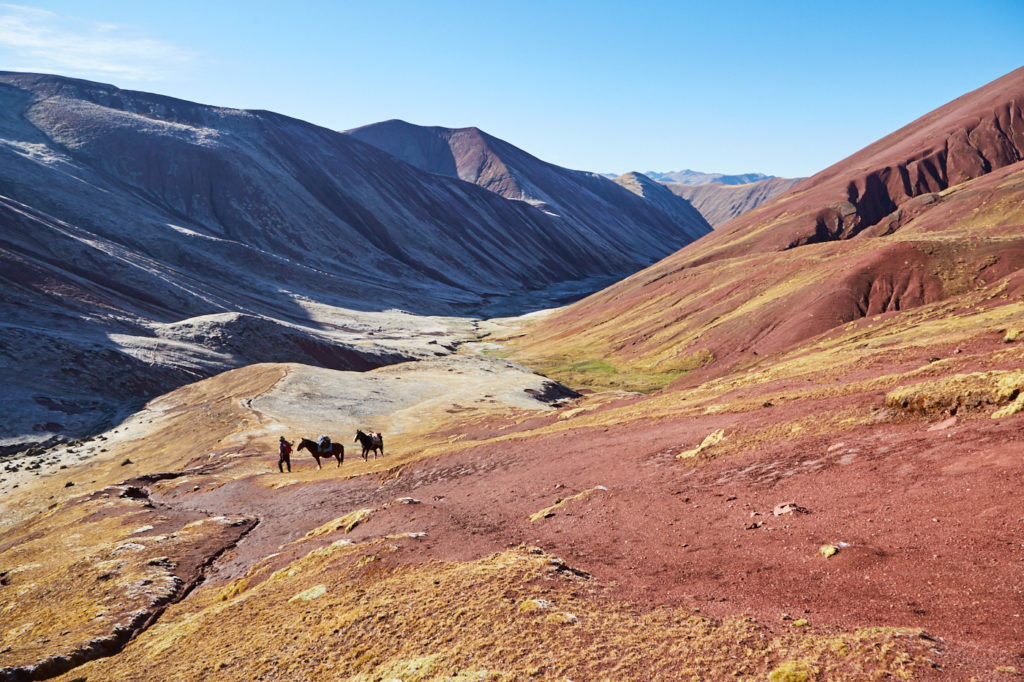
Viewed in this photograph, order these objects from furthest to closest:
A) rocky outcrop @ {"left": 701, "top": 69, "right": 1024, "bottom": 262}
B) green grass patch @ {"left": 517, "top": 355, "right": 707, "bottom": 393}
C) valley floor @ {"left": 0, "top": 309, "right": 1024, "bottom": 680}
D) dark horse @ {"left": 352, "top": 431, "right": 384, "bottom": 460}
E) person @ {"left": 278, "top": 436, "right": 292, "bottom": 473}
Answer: rocky outcrop @ {"left": 701, "top": 69, "right": 1024, "bottom": 262} → green grass patch @ {"left": 517, "top": 355, "right": 707, "bottom": 393} → dark horse @ {"left": 352, "top": 431, "right": 384, "bottom": 460} → person @ {"left": 278, "top": 436, "right": 292, "bottom": 473} → valley floor @ {"left": 0, "top": 309, "right": 1024, "bottom": 680}

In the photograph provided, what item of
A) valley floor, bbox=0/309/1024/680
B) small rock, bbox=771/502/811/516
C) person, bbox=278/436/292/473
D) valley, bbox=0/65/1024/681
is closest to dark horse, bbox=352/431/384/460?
valley, bbox=0/65/1024/681

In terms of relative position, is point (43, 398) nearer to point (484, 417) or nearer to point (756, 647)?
point (484, 417)

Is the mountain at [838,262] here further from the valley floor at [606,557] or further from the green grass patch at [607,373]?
the valley floor at [606,557]

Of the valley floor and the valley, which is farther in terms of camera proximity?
the valley

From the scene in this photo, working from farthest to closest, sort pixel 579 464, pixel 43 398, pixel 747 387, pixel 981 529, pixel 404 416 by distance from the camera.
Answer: pixel 43 398
pixel 404 416
pixel 747 387
pixel 579 464
pixel 981 529

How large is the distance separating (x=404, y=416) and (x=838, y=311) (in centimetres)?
5371

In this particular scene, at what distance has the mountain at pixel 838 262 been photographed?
71.5 metres

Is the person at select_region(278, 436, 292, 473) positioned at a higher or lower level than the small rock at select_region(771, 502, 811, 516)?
lower

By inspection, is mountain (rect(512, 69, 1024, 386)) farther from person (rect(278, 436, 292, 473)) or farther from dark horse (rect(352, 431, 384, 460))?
person (rect(278, 436, 292, 473))

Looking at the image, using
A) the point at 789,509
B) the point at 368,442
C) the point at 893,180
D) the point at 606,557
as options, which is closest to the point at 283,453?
the point at 368,442

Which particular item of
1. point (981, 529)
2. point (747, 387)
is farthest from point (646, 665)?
point (747, 387)

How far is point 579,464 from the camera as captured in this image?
29172 mm

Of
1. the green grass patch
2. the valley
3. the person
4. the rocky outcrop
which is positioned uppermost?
the rocky outcrop

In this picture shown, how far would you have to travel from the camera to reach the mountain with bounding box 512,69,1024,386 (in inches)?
2815
